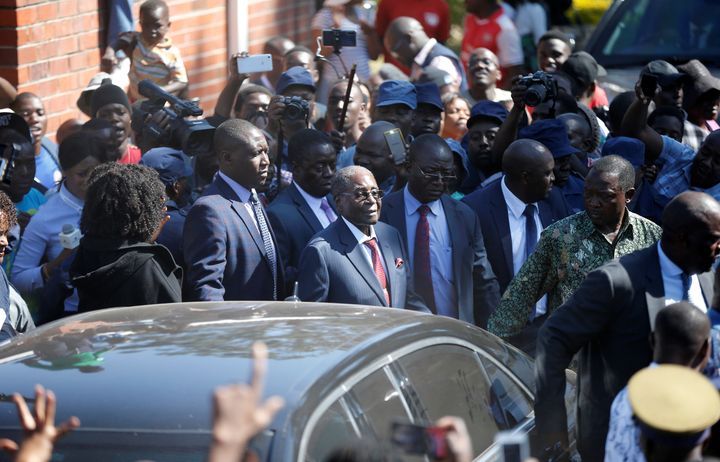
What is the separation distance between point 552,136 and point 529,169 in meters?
0.75

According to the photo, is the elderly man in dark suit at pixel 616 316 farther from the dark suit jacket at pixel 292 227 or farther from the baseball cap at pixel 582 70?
the baseball cap at pixel 582 70

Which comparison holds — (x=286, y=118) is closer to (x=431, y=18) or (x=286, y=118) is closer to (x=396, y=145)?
(x=396, y=145)

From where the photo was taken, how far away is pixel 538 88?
7.63m

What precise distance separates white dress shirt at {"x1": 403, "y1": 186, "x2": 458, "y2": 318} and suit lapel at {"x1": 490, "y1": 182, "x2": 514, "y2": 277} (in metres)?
0.34

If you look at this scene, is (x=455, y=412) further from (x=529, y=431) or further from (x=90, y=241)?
(x=90, y=241)

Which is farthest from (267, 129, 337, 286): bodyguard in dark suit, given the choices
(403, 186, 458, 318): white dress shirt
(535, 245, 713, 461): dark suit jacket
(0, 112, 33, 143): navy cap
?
(535, 245, 713, 461): dark suit jacket

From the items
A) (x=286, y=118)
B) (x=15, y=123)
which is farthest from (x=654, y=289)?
(x=15, y=123)

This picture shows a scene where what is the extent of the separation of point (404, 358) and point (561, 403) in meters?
0.79

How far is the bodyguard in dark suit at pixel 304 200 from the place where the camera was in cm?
656

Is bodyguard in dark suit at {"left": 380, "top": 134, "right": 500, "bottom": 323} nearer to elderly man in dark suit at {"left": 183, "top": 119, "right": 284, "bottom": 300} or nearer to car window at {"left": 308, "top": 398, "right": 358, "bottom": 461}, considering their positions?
elderly man in dark suit at {"left": 183, "top": 119, "right": 284, "bottom": 300}

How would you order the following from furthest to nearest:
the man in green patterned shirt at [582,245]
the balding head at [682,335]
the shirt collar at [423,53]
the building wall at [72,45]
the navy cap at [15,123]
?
the shirt collar at [423,53] → the building wall at [72,45] → the navy cap at [15,123] → the man in green patterned shirt at [582,245] → the balding head at [682,335]

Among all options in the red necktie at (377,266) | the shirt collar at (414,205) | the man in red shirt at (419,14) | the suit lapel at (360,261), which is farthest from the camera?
the man in red shirt at (419,14)

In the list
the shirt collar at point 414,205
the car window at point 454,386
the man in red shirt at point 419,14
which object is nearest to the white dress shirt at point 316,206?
the shirt collar at point 414,205

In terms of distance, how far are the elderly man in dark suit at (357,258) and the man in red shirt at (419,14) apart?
630 centimetres
